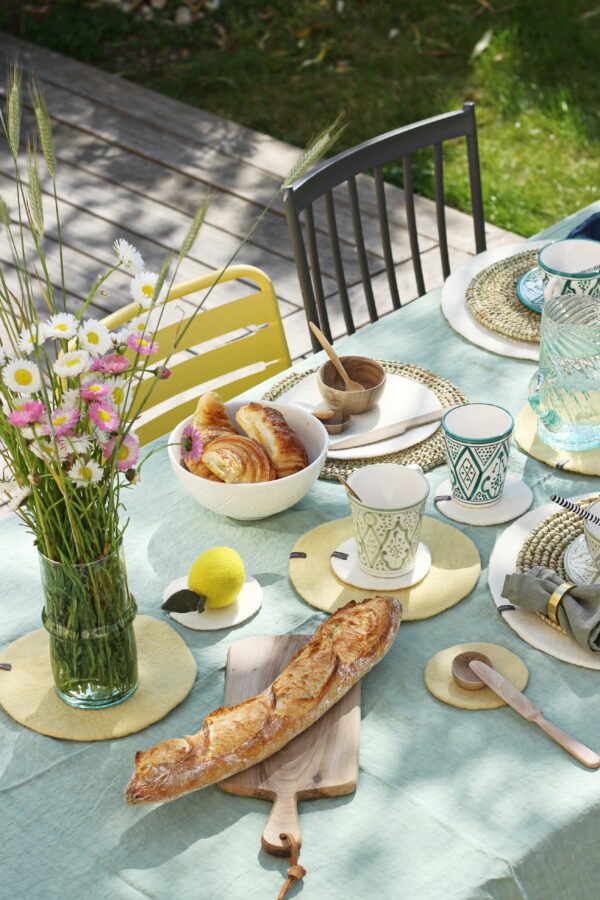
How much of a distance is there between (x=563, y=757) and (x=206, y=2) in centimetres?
460

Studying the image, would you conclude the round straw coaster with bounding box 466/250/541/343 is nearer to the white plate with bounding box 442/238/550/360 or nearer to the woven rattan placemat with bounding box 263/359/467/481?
the white plate with bounding box 442/238/550/360

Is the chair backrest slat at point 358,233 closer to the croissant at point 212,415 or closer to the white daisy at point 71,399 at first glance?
the croissant at point 212,415

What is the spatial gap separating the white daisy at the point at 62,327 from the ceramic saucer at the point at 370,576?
52 centimetres

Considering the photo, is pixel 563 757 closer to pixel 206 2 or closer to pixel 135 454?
pixel 135 454

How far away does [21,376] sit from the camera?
1.03m

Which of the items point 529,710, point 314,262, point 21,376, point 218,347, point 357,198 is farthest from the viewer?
point 357,198

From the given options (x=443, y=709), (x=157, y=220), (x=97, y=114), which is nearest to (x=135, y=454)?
(x=443, y=709)

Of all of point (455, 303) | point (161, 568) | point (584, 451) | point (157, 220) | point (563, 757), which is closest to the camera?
point (563, 757)

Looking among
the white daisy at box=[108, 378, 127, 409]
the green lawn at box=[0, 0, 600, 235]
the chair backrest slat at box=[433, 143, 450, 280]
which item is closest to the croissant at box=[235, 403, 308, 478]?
the white daisy at box=[108, 378, 127, 409]

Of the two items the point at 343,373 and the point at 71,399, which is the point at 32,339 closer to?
the point at 71,399

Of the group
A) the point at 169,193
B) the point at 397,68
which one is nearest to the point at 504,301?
the point at 169,193

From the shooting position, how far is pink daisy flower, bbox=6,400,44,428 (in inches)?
41.5

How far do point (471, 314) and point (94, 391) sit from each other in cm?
103

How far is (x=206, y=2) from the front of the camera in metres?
5.18
